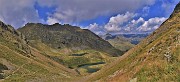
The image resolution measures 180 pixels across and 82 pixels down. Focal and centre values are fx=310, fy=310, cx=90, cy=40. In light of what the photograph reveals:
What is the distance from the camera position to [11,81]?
158875 mm

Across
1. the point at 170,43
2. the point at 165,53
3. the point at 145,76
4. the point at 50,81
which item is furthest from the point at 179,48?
the point at 50,81

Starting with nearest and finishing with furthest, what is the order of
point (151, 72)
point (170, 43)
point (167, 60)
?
1. point (151, 72)
2. point (167, 60)
3. point (170, 43)

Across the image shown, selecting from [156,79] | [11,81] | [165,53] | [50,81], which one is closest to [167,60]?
[165,53]

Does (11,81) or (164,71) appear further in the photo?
(11,81)

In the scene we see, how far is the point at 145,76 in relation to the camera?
196ft

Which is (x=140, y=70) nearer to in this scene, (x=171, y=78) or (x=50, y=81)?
(x=171, y=78)

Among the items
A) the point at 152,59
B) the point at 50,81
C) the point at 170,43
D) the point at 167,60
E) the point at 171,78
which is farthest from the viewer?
the point at 50,81

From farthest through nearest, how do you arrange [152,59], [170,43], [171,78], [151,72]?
1. [170,43]
2. [152,59]
3. [151,72]
4. [171,78]

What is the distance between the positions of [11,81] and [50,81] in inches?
828

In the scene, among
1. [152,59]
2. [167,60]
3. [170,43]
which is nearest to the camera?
[167,60]

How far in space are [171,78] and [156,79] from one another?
278 cm

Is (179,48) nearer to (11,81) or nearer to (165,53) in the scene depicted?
(165,53)

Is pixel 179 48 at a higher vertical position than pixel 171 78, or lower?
higher

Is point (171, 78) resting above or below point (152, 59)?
below
